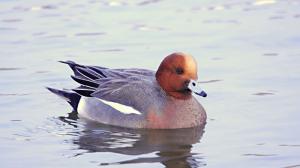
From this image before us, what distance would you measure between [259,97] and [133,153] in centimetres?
217

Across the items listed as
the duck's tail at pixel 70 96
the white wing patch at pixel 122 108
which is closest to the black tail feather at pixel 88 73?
the duck's tail at pixel 70 96

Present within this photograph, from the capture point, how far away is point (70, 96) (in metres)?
10.3

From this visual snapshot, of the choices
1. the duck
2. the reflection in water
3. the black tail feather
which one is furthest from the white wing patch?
the black tail feather

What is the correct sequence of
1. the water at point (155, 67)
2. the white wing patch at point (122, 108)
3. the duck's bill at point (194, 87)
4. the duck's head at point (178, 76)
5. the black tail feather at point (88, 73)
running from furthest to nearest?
the black tail feather at point (88, 73) → the white wing patch at point (122, 108) → the duck's head at point (178, 76) → the duck's bill at point (194, 87) → the water at point (155, 67)

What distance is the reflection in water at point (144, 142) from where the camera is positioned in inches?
329

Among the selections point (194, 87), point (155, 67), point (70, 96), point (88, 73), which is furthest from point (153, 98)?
point (155, 67)

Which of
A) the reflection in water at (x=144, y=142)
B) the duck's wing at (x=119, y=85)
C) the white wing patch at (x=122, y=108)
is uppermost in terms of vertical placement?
the duck's wing at (x=119, y=85)

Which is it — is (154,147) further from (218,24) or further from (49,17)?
(49,17)

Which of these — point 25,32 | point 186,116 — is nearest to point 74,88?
point 186,116

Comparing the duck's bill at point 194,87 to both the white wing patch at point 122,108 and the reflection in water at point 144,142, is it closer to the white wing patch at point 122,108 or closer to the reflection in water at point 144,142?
the reflection in water at point 144,142

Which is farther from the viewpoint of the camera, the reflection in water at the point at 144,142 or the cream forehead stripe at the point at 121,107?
the cream forehead stripe at the point at 121,107

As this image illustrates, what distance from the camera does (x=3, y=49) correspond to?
Answer: 12.6 metres

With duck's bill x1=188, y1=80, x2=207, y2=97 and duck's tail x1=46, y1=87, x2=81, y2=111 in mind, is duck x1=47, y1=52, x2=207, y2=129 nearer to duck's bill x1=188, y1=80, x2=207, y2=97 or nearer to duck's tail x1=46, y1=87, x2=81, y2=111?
duck's bill x1=188, y1=80, x2=207, y2=97

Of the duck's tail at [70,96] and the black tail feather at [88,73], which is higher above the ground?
the black tail feather at [88,73]
